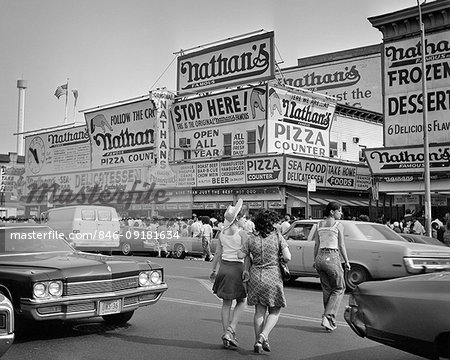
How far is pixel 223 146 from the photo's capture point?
30.8 meters

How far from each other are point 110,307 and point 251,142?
22381 millimetres

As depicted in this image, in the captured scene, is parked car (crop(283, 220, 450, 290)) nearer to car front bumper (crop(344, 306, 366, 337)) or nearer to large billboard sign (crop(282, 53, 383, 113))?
car front bumper (crop(344, 306, 366, 337))

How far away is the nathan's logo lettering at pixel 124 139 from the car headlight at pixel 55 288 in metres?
27.8

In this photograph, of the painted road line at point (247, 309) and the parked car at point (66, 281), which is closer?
the parked car at point (66, 281)

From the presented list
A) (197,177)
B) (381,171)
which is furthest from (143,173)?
(381,171)

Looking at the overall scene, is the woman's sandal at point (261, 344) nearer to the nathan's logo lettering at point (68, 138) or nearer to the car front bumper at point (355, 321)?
the car front bumper at point (355, 321)

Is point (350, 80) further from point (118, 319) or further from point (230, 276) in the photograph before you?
point (230, 276)

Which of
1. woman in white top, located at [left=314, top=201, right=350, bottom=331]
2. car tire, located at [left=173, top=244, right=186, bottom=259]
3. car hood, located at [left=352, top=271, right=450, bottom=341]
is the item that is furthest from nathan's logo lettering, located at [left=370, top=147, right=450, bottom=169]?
car hood, located at [left=352, top=271, right=450, bottom=341]

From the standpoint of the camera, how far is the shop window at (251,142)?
29297 mm

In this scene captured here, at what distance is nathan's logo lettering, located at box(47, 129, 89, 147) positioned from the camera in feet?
134

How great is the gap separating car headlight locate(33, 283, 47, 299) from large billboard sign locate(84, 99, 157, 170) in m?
26.0

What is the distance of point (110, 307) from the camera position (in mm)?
7559

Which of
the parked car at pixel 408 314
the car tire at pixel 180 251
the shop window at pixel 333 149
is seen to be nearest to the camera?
the parked car at pixel 408 314

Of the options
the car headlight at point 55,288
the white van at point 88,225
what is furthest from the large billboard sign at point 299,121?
the car headlight at point 55,288
